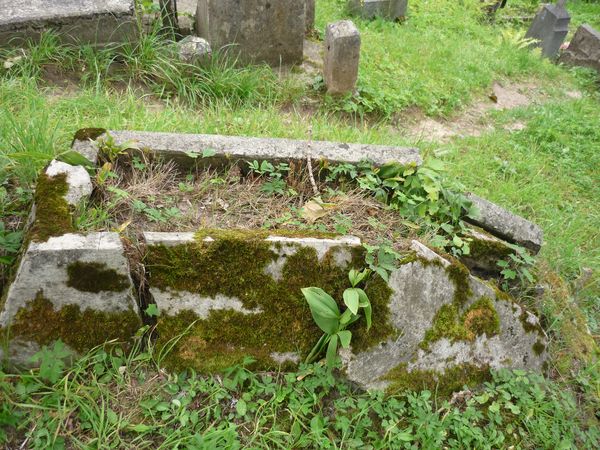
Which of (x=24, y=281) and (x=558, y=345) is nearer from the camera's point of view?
(x=24, y=281)

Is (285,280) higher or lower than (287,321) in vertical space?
higher

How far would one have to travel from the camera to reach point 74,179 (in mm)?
2219

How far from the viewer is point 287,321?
2.13m

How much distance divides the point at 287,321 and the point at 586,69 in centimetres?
797

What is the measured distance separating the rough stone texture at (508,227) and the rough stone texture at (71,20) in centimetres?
346

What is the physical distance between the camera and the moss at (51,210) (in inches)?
75.2

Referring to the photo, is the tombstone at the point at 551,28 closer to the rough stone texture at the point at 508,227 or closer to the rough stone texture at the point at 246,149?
the rough stone texture at the point at 508,227

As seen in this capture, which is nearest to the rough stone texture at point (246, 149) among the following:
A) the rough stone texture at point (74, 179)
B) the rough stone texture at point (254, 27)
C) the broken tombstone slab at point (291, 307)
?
the rough stone texture at point (74, 179)

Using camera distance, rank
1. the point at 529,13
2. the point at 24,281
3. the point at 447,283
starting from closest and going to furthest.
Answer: the point at 24,281 → the point at 447,283 → the point at 529,13

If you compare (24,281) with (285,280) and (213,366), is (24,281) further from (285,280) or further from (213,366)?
(285,280)

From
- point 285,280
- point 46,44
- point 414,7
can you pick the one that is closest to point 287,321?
point 285,280

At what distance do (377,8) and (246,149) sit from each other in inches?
208

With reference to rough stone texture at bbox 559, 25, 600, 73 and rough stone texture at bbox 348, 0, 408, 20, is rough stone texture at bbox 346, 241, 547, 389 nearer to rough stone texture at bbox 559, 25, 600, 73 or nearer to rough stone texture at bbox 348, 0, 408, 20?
rough stone texture at bbox 348, 0, 408, 20

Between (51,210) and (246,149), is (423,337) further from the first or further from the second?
(51,210)
